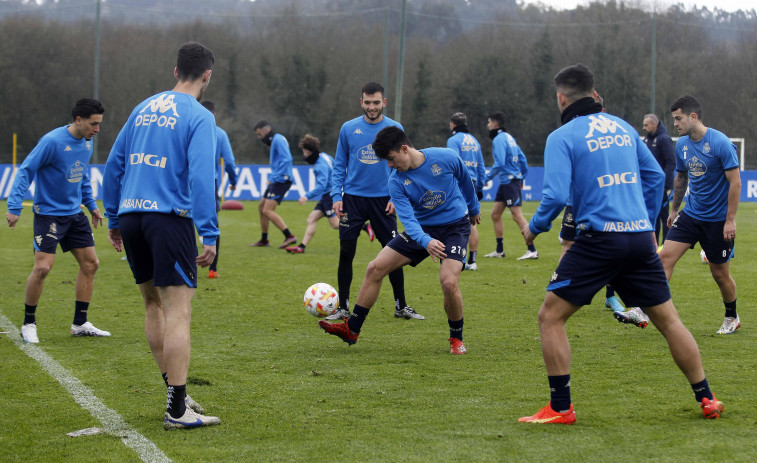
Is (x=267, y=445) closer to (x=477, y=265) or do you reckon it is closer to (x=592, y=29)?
(x=477, y=265)

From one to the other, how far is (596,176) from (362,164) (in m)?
3.86

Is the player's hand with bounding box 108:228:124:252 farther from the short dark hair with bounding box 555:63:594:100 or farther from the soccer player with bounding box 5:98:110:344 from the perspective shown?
the short dark hair with bounding box 555:63:594:100

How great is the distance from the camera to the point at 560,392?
459cm

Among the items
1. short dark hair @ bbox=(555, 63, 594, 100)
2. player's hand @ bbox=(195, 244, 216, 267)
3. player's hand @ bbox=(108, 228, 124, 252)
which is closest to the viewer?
player's hand @ bbox=(195, 244, 216, 267)

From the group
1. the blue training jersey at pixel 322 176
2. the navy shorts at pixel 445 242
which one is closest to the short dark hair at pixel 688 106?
the navy shorts at pixel 445 242

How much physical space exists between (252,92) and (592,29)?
17.6 meters

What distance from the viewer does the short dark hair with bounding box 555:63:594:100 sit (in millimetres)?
4637

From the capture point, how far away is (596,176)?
4.53 metres

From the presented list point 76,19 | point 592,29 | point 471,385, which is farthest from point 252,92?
point 471,385

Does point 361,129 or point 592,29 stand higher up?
point 592,29

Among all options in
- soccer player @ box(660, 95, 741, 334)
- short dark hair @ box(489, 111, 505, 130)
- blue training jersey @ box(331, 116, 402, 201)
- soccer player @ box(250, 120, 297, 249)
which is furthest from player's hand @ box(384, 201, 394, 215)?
soccer player @ box(250, 120, 297, 249)

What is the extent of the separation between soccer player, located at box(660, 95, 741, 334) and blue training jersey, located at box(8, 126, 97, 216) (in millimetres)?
5105

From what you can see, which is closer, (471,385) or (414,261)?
(471,385)

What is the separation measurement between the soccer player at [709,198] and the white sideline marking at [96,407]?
473 cm
